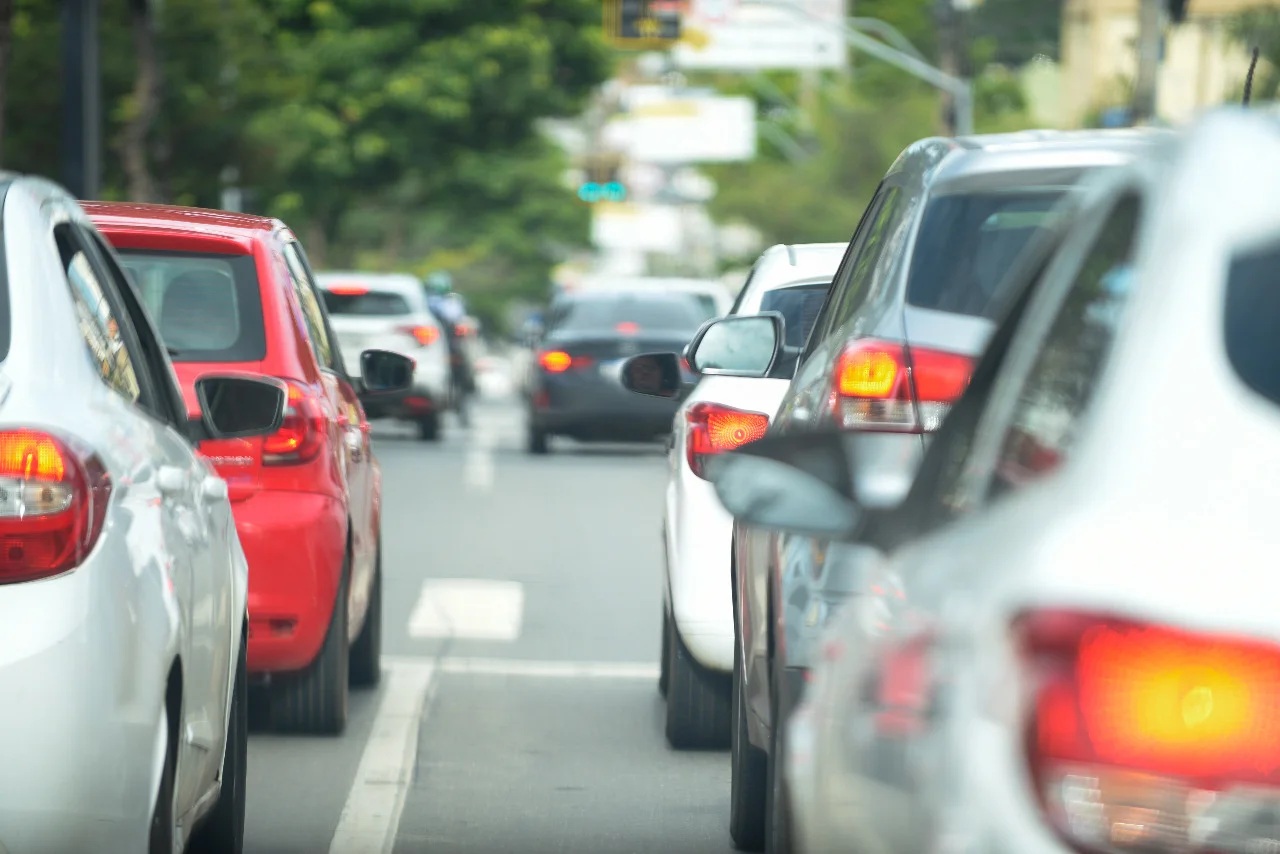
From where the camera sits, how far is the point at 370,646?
30.7 ft

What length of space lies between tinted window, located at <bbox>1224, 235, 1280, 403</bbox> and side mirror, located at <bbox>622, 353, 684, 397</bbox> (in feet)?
21.6

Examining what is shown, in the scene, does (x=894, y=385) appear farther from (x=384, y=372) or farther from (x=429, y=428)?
(x=429, y=428)

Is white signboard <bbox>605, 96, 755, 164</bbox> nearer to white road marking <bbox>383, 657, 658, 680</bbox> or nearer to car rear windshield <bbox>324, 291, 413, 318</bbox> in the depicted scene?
car rear windshield <bbox>324, 291, 413, 318</bbox>

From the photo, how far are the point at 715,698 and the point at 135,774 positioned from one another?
4.10m

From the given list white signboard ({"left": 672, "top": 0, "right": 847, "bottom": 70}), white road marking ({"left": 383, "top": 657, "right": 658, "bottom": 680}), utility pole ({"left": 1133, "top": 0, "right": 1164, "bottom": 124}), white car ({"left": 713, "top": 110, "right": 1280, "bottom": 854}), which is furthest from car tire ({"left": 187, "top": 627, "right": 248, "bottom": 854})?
white signboard ({"left": 672, "top": 0, "right": 847, "bottom": 70})

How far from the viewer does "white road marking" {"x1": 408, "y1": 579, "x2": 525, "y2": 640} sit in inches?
448

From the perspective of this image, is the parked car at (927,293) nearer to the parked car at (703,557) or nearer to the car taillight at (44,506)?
the car taillight at (44,506)

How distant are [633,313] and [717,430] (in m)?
17.2

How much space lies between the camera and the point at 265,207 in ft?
169

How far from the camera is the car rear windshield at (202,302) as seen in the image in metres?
8.02

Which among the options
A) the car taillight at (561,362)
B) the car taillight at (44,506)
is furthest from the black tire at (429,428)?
the car taillight at (44,506)

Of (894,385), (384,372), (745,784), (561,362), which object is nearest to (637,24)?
(561,362)

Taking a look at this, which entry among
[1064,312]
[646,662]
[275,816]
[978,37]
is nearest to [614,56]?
[978,37]

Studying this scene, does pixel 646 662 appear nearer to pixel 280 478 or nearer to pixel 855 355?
pixel 280 478
